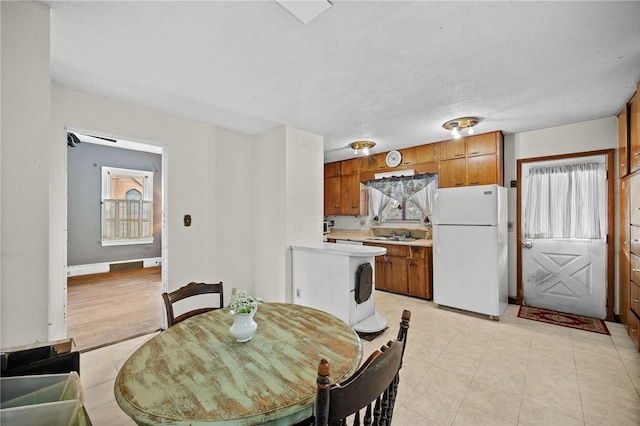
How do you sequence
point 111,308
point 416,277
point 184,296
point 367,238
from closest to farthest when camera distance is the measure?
point 184,296 → point 111,308 → point 416,277 → point 367,238

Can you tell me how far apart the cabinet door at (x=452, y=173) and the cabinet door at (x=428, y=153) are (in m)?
0.17

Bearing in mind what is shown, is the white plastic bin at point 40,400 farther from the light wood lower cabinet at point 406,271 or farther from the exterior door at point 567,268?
the exterior door at point 567,268

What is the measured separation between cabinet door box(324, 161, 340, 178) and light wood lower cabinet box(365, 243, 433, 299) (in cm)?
195

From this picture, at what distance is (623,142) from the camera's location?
2.92 meters

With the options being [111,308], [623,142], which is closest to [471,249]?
[623,142]

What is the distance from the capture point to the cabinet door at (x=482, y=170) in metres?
→ 3.71

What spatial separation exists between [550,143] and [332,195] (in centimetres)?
360

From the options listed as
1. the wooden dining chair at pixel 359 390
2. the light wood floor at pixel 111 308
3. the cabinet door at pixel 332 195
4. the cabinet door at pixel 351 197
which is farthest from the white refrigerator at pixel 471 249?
the light wood floor at pixel 111 308

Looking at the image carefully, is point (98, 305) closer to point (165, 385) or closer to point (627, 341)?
point (165, 385)

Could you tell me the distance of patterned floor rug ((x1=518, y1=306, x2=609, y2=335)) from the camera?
306cm

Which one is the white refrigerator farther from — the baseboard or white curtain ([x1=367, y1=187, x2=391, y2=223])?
the baseboard

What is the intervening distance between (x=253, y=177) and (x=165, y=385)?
3168 millimetres

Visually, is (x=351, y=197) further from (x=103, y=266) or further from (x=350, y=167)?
(x=103, y=266)

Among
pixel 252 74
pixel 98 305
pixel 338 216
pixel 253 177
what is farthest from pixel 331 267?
pixel 98 305
